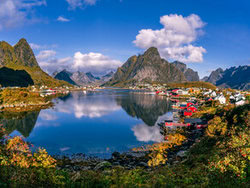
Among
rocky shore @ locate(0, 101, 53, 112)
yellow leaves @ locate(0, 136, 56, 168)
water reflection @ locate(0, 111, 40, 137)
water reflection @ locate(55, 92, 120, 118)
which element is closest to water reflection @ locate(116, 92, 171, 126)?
water reflection @ locate(55, 92, 120, 118)

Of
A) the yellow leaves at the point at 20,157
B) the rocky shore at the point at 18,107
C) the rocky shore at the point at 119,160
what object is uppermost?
the yellow leaves at the point at 20,157

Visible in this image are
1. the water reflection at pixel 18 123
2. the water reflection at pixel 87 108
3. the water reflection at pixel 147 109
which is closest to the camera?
the water reflection at pixel 18 123

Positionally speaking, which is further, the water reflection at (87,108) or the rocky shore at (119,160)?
the water reflection at (87,108)

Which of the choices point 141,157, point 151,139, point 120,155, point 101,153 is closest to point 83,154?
point 101,153

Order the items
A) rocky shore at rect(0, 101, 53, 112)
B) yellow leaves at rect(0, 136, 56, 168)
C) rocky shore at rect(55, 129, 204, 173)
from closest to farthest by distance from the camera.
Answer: yellow leaves at rect(0, 136, 56, 168), rocky shore at rect(55, 129, 204, 173), rocky shore at rect(0, 101, 53, 112)

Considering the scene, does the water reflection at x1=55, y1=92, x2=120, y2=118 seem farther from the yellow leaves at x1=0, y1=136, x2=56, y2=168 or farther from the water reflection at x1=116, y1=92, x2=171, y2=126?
the yellow leaves at x1=0, y1=136, x2=56, y2=168

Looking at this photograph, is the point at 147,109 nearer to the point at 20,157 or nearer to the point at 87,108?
the point at 87,108

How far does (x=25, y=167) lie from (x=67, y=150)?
28.7m

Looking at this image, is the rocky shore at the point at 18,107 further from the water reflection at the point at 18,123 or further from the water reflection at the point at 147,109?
the water reflection at the point at 147,109

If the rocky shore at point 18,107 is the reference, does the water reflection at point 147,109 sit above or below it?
below

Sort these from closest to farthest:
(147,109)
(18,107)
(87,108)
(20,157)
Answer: (20,157) → (18,107) → (147,109) → (87,108)

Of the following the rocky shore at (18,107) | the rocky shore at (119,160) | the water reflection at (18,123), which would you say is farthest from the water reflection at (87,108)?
the rocky shore at (119,160)

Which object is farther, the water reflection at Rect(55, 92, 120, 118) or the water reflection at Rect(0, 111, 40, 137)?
the water reflection at Rect(55, 92, 120, 118)

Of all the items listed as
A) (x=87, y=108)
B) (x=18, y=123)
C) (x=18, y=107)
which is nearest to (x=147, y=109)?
(x=87, y=108)
